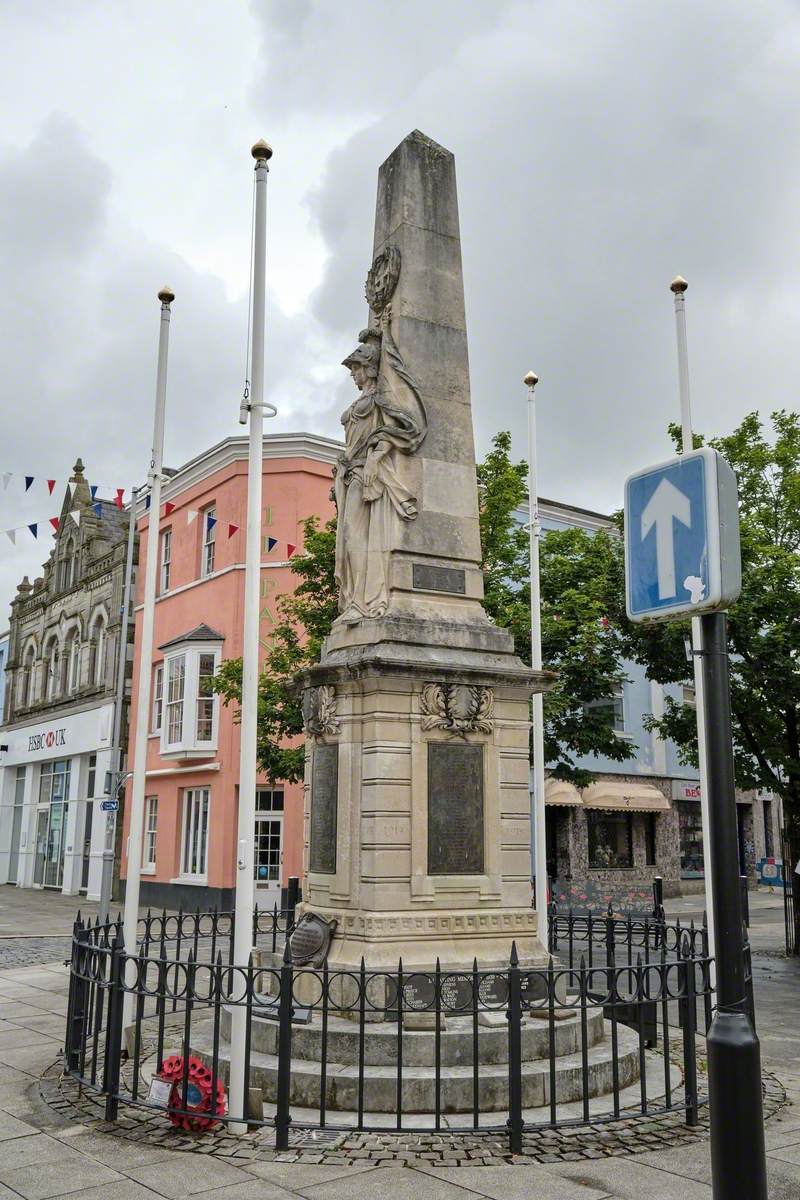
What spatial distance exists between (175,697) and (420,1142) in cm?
2324

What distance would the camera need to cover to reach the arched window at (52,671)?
39438mm

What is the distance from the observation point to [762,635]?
18438 millimetres

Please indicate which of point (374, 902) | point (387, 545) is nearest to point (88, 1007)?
point (374, 902)

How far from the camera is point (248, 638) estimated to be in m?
7.95

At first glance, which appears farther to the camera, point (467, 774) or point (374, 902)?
point (467, 774)

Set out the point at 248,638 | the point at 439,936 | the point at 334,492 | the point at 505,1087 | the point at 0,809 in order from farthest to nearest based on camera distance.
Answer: the point at 0,809
the point at 334,492
the point at 439,936
the point at 248,638
the point at 505,1087

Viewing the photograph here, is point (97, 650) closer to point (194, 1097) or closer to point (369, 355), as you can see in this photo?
point (369, 355)

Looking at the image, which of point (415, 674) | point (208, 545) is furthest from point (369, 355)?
point (208, 545)

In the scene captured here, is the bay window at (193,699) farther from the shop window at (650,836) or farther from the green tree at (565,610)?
the shop window at (650,836)

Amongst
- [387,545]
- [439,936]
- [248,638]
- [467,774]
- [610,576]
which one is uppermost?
[610,576]

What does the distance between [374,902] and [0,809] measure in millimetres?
39786

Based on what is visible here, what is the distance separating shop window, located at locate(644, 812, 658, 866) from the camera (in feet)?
110

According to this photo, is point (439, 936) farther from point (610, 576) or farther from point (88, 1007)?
point (610, 576)

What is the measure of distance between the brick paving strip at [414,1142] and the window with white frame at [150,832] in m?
22.9
